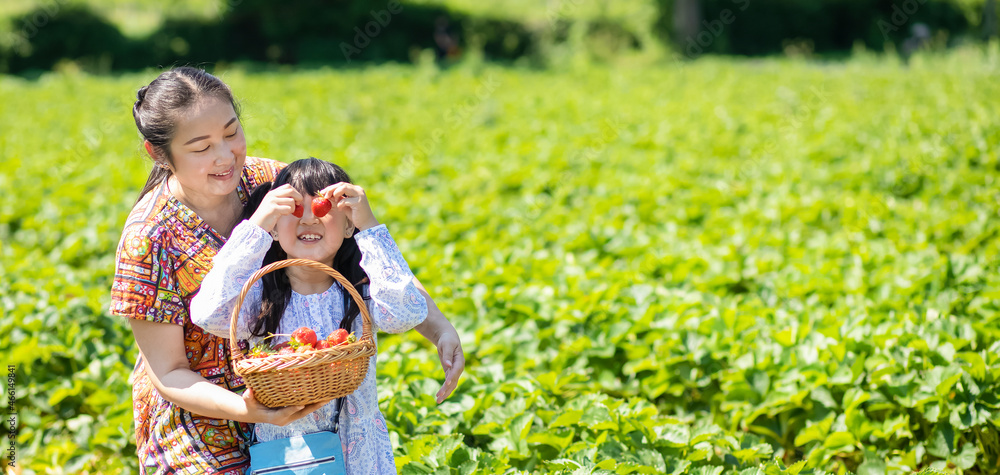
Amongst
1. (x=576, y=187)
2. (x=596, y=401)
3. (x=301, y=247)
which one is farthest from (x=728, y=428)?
(x=576, y=187)

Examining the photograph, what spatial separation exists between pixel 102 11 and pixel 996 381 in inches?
935

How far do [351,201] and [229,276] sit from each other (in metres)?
0.30

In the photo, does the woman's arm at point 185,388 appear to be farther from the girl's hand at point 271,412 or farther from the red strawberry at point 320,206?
the red strawberry at point 320,206

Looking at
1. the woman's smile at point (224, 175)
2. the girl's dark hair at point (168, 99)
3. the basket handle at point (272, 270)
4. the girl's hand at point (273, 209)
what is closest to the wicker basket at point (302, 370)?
the basket handle at point (272, 270)

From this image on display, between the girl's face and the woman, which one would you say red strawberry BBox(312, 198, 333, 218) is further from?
the woman

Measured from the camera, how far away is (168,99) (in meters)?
1.74

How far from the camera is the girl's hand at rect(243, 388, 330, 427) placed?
5.25 feet

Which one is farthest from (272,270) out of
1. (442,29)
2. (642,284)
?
(442,29)

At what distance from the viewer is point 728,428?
3285 mm

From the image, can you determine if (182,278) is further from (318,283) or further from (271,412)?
(271,412)

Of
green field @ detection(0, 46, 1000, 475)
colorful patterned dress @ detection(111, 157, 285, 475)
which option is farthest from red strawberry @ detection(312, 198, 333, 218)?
green field @ detection(0, 46, 1000, 475)

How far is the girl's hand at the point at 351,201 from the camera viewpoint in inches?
65.4

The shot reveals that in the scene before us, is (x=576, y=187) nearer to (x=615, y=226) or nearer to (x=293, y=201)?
(x=615, y=226)

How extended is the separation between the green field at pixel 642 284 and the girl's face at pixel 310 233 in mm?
609
